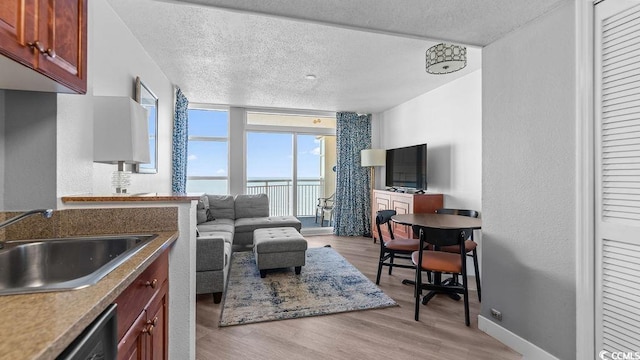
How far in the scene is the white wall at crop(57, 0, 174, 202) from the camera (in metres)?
1.46

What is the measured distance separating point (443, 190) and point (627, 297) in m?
2.83

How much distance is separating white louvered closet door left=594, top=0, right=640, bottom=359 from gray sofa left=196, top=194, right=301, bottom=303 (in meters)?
2.65

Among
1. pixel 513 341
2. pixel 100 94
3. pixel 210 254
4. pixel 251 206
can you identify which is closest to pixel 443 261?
pixel 513 341

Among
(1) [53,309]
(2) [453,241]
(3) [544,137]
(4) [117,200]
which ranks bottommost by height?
(2) [453,241]

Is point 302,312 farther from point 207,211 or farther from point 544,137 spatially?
point 207,211

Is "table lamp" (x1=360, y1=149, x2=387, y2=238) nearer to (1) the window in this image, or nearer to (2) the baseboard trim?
(1) the window

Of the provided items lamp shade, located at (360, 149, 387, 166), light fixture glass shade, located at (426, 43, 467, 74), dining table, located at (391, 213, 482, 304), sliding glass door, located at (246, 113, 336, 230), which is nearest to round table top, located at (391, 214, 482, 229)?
dining table, located at (391, 213, 482, 304)

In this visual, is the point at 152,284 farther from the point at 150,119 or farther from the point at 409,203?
the point at 409,203

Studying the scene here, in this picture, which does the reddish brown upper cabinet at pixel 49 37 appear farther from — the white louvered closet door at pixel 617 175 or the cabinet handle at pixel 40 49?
the white louvered closet door at pixel 617 175

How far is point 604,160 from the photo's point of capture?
147 cm

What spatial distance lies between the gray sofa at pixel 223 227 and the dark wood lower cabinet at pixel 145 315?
117 cm

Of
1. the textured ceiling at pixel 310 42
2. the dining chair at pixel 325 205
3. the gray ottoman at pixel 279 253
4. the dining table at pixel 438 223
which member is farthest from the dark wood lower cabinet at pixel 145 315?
the dining chair at pixel 325 205

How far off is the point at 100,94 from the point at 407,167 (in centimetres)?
400

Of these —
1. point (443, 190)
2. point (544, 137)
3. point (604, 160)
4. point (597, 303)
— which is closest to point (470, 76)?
point (443, 190)
